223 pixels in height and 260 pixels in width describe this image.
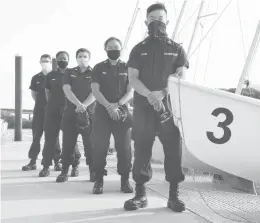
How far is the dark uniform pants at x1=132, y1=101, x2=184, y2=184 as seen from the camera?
3.94m

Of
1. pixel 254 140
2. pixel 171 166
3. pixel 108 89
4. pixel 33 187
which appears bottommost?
pixel 33 187

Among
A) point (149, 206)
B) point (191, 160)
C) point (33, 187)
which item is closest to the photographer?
point (149, 206)

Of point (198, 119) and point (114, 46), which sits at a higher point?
point (114, 46)

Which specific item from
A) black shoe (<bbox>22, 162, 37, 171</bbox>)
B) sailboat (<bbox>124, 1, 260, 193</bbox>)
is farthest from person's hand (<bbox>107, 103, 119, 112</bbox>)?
black shoe (<bbox>22, 162, 37, 171</bbox>)

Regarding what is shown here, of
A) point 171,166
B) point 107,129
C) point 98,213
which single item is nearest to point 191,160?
point 107,129

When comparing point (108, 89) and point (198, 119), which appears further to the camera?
point (108, 89)

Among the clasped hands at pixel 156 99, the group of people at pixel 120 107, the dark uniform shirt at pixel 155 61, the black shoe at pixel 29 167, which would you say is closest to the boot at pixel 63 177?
the group of people at pixel 120 107

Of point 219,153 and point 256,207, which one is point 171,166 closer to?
point 219,153

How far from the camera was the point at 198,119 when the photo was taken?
12.4ft

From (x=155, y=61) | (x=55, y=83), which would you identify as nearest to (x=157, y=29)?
(x=155, y=61)

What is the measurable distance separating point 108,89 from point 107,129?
0.43 metres

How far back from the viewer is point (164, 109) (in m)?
3.92

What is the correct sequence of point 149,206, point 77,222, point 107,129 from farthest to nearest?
point 107,129 → point 149,206 → point 77,222

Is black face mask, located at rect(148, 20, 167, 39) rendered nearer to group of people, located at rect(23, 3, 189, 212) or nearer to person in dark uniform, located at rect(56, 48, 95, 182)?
group of people, located at rect(23, 3, 189, 212)
